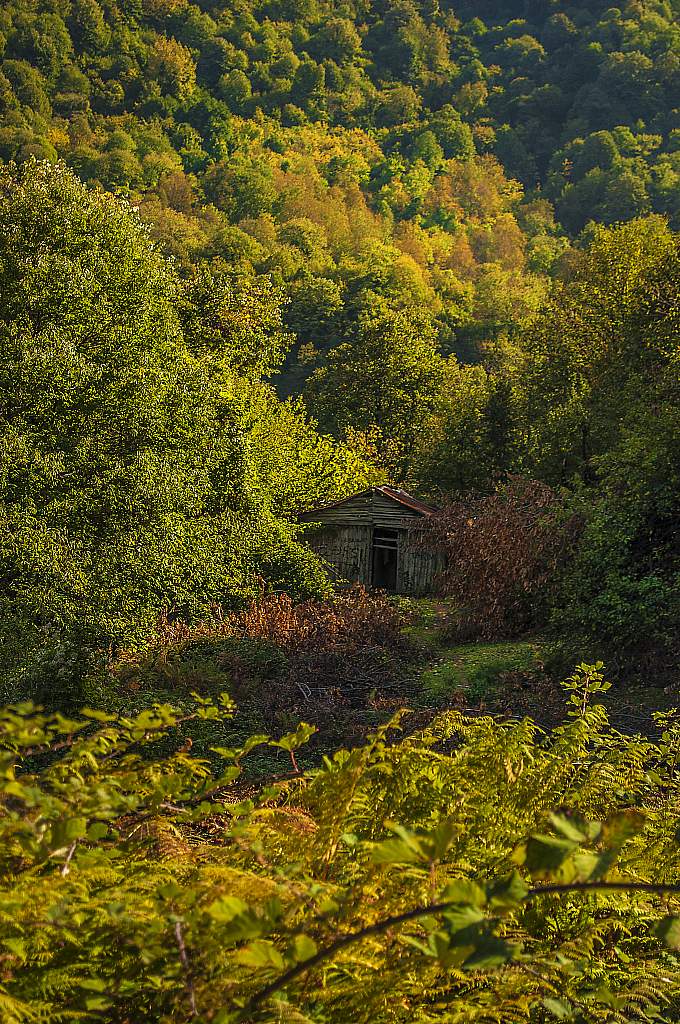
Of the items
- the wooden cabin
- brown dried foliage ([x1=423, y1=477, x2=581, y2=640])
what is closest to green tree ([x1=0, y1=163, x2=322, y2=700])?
brown dried foliage ([x1=423, y1=477, x2=581, y2=640])

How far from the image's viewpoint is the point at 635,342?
2223cm

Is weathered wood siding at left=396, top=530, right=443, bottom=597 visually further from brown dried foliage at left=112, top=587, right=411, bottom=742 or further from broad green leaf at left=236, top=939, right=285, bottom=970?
broad green leaf at left=236, top=939, right=285, bottom=970

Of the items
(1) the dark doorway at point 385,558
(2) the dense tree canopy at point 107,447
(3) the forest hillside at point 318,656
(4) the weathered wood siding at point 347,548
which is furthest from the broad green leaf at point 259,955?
(4) the weathered wood siding at point 347,548

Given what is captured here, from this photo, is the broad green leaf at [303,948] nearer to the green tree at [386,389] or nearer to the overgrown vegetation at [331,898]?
the overgrown vegetation at [331,898]

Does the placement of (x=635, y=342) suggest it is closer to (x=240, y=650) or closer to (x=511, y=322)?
(x=240, y=650)

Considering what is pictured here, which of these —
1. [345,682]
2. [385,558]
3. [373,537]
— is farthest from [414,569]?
[345,682]

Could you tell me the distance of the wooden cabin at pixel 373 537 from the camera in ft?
77.4

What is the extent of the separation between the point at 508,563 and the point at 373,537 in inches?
396

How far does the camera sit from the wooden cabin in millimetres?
23578

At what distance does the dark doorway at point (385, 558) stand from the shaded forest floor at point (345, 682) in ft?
27.7

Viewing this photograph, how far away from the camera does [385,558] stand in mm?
25875

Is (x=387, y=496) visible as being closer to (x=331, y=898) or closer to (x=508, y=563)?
(x=508, y=563)

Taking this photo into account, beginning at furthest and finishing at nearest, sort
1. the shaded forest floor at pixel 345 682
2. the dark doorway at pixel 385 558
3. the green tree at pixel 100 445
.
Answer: the dark doorway at pixel 385 558
the green tree at pixel 100 445
the shaded forest floor at pixel 345 682

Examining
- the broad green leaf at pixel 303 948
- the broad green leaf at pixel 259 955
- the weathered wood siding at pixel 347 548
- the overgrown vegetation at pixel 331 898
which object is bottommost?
the weathered wood siding at pixel 347 548
